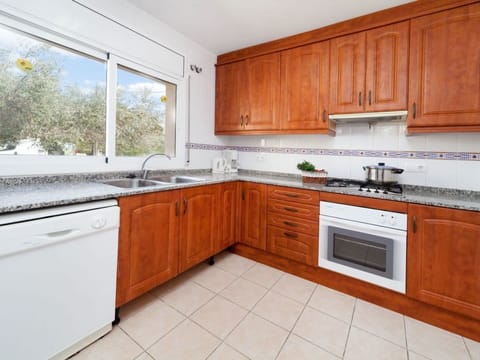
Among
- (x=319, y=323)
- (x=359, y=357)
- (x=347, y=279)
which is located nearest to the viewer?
(x=359, y=357)

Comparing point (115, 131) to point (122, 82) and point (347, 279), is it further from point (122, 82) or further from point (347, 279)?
point (347, 279)

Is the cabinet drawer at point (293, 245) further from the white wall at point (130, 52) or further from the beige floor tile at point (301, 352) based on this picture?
Answer: the white wall at point (130, 52)

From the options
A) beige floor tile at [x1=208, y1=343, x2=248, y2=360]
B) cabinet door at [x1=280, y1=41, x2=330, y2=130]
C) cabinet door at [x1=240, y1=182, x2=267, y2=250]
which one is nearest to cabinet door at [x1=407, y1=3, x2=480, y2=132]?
cabinet door at [x1=280, y1=41, x2=330, y2=130]

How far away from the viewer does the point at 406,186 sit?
2.09 meters

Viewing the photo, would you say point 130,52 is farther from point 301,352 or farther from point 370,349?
point 370,349

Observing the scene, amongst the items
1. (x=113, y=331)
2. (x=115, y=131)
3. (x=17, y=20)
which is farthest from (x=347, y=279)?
(x=17, y=20)

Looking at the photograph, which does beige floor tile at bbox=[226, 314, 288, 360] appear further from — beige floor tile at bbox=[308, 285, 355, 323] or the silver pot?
the silver pot

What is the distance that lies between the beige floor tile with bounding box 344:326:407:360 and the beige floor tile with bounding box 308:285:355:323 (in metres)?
0.16

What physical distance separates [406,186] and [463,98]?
0.78m

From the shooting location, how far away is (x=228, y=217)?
240 centimetres

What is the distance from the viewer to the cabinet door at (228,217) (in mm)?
2304

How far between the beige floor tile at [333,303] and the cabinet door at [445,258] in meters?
0.44

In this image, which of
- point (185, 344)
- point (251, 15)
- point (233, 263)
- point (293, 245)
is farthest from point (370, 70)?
point (185, 344)

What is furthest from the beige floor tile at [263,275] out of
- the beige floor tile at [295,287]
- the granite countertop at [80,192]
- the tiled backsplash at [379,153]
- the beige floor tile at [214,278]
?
the tiled backsplash at [379,153]
